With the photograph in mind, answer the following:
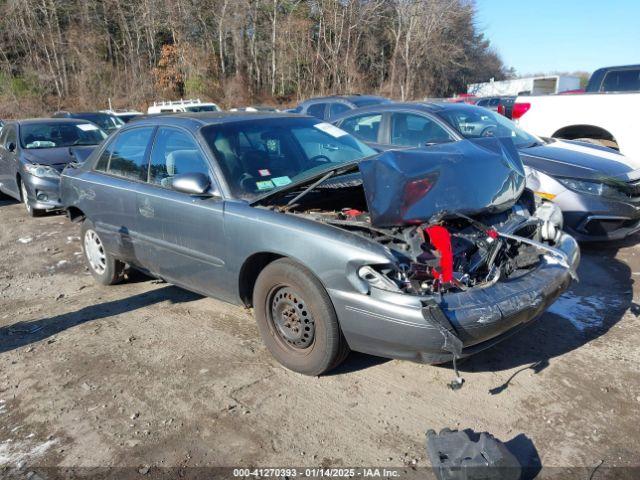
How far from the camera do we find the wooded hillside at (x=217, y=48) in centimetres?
3572

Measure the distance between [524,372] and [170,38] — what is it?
41.4 m

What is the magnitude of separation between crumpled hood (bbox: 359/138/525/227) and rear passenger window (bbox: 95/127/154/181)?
2.19 metres

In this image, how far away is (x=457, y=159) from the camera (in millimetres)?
3771

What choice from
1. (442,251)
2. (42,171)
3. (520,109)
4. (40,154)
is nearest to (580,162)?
(520,109)

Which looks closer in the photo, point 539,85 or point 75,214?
point 75,214

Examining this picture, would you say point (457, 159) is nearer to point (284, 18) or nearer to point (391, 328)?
point (391, 328)

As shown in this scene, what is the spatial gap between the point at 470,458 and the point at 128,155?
3837 millimetres

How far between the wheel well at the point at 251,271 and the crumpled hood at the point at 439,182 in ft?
2.68

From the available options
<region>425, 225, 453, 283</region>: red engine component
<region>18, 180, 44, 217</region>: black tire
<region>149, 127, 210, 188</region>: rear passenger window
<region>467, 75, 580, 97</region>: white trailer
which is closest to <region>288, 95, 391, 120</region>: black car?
<region>18, 180, 44, 217</region>: black tire

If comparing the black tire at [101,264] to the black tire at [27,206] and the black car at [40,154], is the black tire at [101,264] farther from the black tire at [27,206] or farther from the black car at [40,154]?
the black tire at [27,206]

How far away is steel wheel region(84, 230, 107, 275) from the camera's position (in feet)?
17.3

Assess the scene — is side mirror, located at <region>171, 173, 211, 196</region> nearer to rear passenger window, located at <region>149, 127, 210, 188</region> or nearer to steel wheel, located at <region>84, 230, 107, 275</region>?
rear passenger window, located at <region>149, 127, 210, 188</region>

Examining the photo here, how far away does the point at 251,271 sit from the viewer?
12.2 ft

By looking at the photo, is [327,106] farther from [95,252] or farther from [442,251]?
[442,251]
